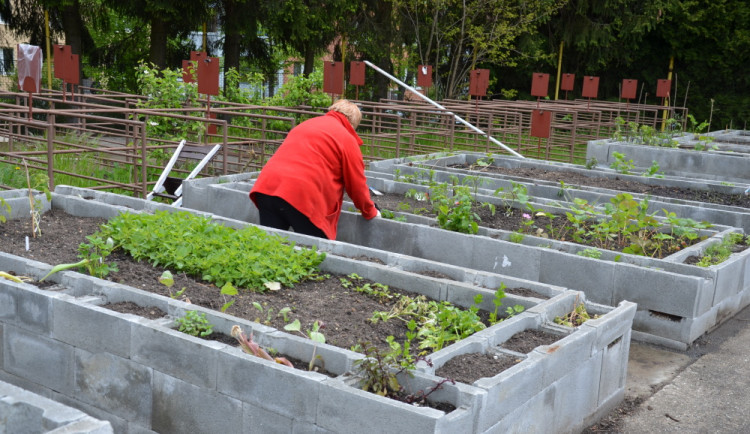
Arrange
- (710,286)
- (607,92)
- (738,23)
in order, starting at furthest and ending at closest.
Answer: (607,92) → (738,23) → (710,286)

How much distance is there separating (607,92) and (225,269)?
25.5 m

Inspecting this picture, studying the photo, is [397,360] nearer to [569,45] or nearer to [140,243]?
[140,243]

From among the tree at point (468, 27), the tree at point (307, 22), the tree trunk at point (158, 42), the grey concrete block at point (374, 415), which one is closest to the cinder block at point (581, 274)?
the grey concrete block at point (374, 415)

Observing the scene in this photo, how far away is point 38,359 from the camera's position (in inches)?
179

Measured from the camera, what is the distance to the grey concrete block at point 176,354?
12.7 ft

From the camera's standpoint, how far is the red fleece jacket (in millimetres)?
6484

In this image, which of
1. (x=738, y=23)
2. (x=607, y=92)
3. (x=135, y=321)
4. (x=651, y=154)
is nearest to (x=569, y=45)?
(x=607, y=92)

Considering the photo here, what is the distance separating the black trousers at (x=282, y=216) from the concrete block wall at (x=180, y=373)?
1.75 meters

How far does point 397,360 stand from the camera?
12.3ft

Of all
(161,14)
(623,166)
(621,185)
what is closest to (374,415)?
(621,185)

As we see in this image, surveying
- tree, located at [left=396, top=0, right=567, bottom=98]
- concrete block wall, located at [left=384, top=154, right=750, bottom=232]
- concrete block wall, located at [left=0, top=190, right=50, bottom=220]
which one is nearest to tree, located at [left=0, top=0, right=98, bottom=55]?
tree, located at [left=396, top=0, right=567, bottom=98]

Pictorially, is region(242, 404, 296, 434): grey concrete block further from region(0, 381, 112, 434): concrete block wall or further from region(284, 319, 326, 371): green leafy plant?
region(0, 381, 112, 434): concrete block wall

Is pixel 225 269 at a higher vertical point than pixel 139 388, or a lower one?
higher

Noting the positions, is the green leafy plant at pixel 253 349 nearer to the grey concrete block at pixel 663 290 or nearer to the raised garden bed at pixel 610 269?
the raised garden bed at pixel 610 269
